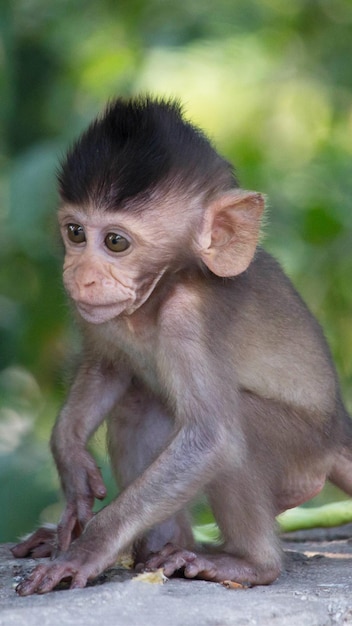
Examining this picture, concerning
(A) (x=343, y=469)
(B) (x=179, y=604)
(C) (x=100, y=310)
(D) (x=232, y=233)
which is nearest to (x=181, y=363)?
(C) (x=100, y=310)

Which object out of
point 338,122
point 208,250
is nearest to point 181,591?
point 208,250

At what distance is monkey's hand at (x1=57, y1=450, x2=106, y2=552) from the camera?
203 inches

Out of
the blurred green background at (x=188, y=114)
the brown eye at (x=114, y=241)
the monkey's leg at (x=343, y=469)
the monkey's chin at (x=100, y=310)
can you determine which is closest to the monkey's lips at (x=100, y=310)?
the monkey's chin at (x=100, y=310)

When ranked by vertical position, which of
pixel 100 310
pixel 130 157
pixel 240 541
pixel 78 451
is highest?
pixel 130 157

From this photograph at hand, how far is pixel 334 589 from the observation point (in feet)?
15.5

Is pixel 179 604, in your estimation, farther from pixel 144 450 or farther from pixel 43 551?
pixel 43 551

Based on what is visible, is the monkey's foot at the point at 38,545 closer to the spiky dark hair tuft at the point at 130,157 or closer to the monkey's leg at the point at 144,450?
the monkey's leg at the point at 144,450

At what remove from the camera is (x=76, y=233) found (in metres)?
4.99

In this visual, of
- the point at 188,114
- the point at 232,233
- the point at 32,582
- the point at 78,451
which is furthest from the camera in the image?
the point at 188,114

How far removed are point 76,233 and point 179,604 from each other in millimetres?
1529

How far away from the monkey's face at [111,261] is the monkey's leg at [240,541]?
799mm

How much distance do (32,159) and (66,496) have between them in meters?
3.02

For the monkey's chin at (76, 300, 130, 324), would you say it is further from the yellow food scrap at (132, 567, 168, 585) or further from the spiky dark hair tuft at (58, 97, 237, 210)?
the yellow food scrap at (132, 567, 168, 585)

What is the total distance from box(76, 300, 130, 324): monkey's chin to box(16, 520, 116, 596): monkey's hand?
0.81 metres
